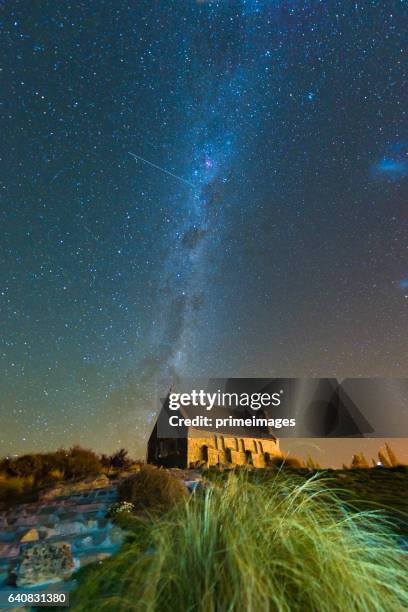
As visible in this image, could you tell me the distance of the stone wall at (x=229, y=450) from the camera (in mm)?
23872

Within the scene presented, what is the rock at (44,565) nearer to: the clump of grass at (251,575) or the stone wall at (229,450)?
the clump of grass at (251,575)

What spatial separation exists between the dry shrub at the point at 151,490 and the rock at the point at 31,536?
1753 millimetres

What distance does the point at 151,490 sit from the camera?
27.8ft

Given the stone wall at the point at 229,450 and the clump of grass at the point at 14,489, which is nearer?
the clump of grass at the point at 14,489

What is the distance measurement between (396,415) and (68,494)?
1698cm

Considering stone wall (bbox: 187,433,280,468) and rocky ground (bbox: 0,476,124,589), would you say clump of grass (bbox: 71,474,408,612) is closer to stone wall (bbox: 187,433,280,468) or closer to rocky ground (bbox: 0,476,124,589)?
rocky ground (bbox: 0,476,124,589)

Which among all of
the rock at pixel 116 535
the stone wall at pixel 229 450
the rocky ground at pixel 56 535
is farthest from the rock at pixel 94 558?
the stone wall at pixel 229 450

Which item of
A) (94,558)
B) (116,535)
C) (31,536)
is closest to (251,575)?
(94,558)

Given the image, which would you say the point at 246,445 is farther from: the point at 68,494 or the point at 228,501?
the point at 228,501

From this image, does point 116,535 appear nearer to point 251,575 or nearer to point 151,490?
point 151,490

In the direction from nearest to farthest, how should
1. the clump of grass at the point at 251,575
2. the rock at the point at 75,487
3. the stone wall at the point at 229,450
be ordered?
the clump of grass at the point at 251,575 < the rock at the point at 75,487 < the stone wall at the point at 229,450

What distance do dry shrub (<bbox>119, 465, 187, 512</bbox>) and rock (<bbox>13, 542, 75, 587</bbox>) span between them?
248 centimetres

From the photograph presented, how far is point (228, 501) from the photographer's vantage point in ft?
12.7

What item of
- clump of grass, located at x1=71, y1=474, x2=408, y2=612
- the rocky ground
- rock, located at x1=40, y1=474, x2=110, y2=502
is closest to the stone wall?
rock, located at x1=40, y1=474, x2=110, y2=502
